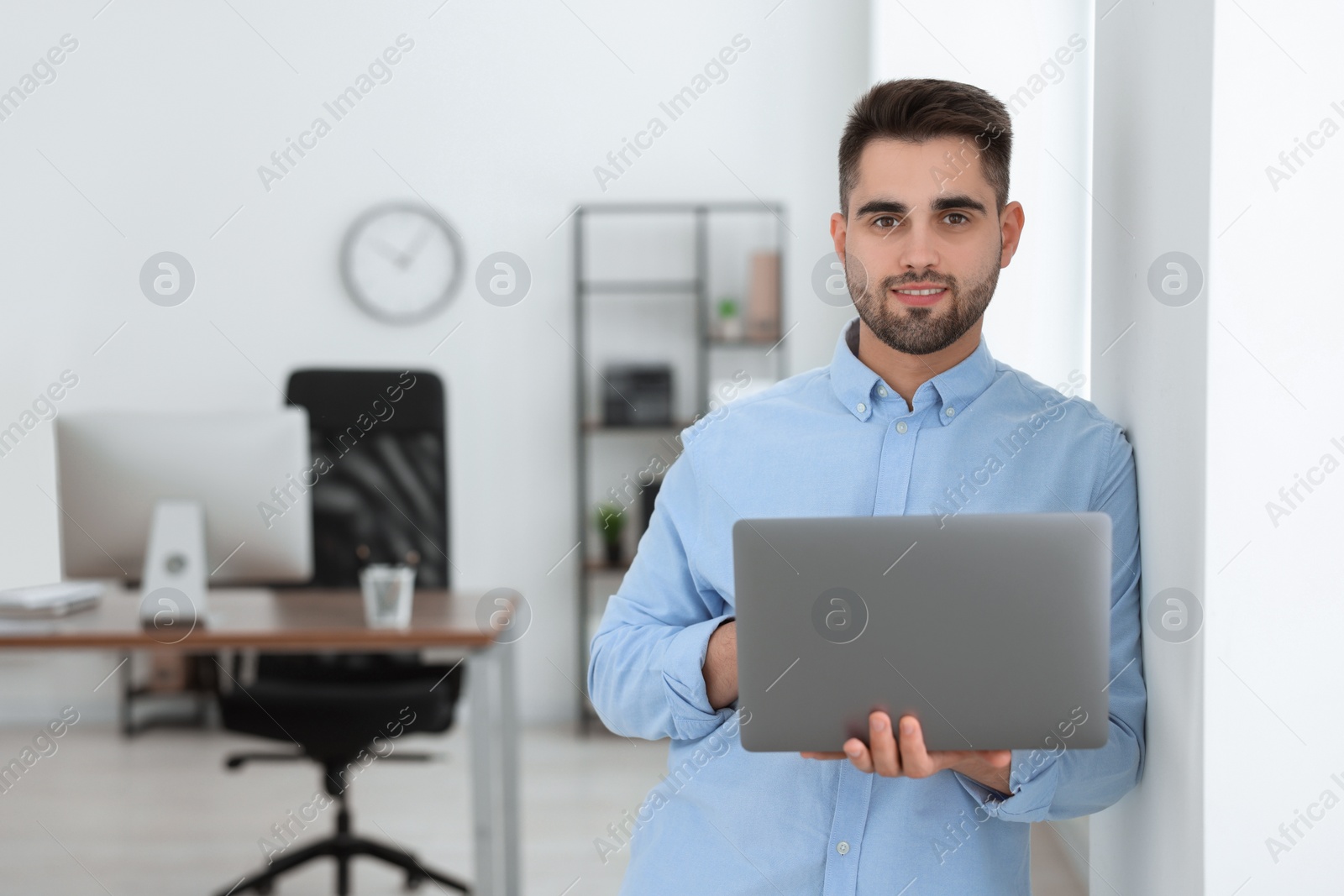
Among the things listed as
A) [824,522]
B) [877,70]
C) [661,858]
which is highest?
[877,70]

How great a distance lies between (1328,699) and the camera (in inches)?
36.2

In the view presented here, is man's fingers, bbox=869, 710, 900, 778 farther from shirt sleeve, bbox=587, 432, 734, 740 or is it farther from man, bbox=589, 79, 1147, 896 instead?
shirt sleeve, bbox=587, 432, 734, 740

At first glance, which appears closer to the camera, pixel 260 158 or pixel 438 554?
pixel 438 554

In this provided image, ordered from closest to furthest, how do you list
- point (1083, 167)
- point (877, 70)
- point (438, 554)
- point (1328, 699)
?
point (1328, 699) < point (1083, 167) < point (438, 554) < point (877, 70)

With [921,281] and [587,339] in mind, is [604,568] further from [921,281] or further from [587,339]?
[921,281]

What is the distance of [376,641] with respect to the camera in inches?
89.0

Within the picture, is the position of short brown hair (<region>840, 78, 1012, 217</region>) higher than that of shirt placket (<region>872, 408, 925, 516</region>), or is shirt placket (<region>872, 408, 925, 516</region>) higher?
short brown hair (<region>840, 78, 1012, 217</region>)

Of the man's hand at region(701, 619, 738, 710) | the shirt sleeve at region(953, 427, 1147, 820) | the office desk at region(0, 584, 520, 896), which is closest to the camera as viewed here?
the shirt sleeve at region(953, 427, 1147, 820)

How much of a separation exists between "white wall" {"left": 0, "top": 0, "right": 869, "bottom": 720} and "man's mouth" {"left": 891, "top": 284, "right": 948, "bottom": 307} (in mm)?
2927

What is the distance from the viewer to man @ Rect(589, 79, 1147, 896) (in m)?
1.12

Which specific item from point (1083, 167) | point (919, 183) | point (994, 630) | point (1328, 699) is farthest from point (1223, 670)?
point (1083, 167)

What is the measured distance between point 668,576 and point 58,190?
370 cm

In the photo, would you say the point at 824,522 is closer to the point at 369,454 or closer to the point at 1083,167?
the point at 1083,167

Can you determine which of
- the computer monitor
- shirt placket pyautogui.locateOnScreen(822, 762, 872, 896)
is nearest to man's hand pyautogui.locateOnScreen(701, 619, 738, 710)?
shirt placket pyautogui.locateOnScreen(822, 762, 872, 896)
